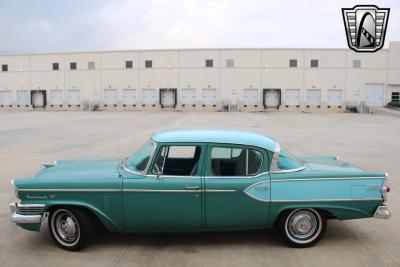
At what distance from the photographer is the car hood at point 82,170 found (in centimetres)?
521

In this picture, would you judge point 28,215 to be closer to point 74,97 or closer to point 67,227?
point 67,227

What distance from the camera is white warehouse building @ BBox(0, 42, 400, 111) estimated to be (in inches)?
1973

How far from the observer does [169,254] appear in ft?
16.1

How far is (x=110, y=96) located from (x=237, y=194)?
50595mm

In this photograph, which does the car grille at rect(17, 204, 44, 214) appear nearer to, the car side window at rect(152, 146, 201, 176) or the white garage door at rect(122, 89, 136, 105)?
the car side window at rect(152, 146, 201, 176)

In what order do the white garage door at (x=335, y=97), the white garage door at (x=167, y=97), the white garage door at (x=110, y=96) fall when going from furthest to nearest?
1. the white garage door at (x=110, y=96)
2. the white garage door at (x=167, y=97)
3. the white garage door at (x=335, y=97)

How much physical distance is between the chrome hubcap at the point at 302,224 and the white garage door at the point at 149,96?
48233 millimetres

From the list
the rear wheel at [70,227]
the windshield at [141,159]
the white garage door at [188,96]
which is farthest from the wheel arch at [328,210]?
the white garage door at [188,96]

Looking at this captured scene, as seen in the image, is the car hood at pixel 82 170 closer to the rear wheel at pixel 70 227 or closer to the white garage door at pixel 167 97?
the rear wheel at pixel 70 227

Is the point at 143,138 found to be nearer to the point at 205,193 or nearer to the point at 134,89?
the point at 205,193

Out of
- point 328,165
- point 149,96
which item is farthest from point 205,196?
point 149,96

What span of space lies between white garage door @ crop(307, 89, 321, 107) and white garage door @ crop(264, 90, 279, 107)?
3899 mm

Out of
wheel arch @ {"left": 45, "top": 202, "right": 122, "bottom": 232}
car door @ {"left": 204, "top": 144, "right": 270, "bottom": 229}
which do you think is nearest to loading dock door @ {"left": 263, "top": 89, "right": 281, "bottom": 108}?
car door @ {"left": 204, "top": 144, "right": 270, "bottom": 229}

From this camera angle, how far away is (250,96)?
Result: 51281 mm
